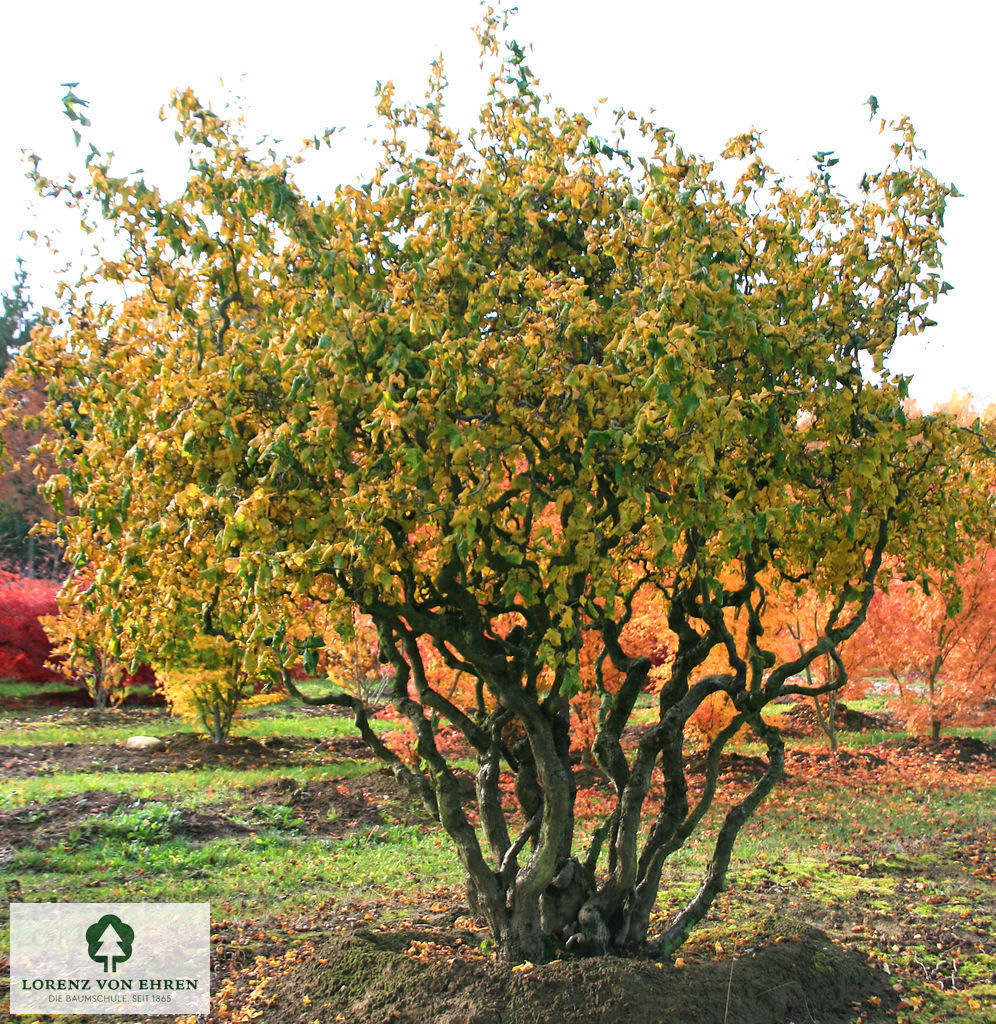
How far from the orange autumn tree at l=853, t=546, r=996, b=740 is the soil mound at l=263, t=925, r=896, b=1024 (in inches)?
422

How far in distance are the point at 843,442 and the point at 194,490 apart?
335cm

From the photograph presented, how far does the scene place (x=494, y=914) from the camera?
5078 millimetres

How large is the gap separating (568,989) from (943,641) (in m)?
12.9

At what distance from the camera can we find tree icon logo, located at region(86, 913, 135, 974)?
17.2 ft

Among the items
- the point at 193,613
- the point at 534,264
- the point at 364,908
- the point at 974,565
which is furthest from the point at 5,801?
the point at 974,565

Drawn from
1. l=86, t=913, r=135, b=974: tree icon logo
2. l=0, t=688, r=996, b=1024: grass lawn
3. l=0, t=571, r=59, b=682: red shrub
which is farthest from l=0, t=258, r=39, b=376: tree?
l=86, t=913, r=135, b=974: tree icon logo

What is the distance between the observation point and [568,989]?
4320 millimetres

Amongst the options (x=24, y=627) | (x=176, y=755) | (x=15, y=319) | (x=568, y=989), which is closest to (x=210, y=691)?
(x=176, y=755)

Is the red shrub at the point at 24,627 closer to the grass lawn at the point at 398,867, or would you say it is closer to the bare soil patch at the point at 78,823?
the grass lawn at the point at 398,867

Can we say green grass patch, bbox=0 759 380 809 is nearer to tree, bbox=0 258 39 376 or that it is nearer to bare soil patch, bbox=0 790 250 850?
bare soil patch, bbox=0 790 250 850

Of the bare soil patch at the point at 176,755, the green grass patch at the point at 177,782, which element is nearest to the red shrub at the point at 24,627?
the bare soil patch at the point at 176,755

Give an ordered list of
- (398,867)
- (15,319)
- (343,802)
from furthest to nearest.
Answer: (15,319)
(343,802)
(398,867)

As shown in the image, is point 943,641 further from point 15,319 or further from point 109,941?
point 15,319

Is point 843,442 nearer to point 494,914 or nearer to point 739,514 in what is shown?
point 739,514
